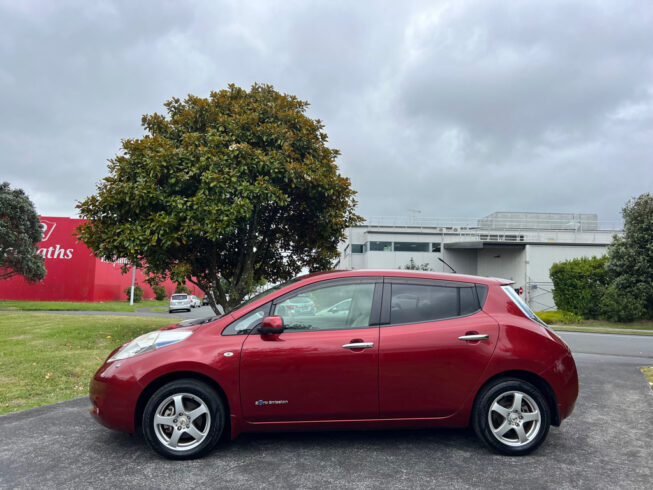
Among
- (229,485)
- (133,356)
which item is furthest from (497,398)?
(133,356)

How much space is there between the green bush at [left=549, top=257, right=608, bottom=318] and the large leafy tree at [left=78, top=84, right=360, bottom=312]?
702 inches

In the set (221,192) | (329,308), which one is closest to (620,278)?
(221,192)

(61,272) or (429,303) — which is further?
(61,272)

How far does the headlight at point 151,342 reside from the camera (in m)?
3.96

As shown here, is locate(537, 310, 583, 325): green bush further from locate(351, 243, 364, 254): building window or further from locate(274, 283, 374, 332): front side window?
locate(351, 243, 364, 254): building window

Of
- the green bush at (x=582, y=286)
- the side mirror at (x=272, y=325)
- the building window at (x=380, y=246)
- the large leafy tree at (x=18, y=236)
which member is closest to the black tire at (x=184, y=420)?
the side mirror at (x=272, y=325)

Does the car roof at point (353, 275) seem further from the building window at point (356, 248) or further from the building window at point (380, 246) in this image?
the building window at point (356, 248)

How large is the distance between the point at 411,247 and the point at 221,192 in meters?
37.9

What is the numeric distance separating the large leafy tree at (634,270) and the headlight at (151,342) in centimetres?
2544

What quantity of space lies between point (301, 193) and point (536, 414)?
31.0 feet

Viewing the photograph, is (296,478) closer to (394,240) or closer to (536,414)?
(536,414)

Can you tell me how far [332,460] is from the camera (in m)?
3.77

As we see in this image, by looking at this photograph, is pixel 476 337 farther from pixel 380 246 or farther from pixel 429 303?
pixel 380 246

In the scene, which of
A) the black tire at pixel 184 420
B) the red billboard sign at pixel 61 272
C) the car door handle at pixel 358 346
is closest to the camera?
the black tire at pixel 184 420
